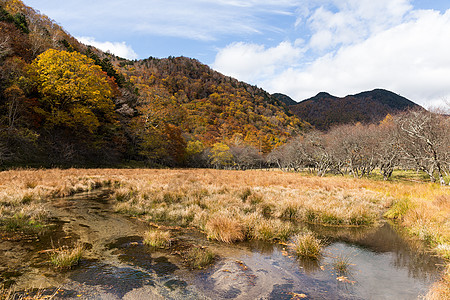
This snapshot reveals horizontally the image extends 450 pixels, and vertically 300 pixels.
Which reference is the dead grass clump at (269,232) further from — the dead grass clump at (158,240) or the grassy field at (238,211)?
the dead grass clump at (158,240)

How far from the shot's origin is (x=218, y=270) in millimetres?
5820

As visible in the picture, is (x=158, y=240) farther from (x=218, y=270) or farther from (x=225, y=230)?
(x=218, y=270)

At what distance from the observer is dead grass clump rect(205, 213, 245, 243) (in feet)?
26.3

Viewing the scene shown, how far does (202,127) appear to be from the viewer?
114 meters

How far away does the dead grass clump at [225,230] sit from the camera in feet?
26.3

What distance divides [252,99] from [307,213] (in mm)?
164243

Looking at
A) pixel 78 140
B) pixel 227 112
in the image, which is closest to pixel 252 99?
pixel 227 112

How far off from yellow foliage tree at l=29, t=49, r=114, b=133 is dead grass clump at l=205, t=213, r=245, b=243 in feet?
105

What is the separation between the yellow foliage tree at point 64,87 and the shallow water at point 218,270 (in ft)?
96.3

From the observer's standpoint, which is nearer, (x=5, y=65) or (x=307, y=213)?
(x=307, y=213)

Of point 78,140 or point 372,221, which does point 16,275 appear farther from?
point 78,140

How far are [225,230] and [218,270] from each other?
2.34m

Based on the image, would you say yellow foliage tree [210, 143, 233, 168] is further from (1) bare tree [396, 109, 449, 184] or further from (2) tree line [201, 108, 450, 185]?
(1) bare tree [396, 109, 449, 184]

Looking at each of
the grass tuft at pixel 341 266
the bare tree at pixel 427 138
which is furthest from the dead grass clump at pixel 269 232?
the bare tree at pixel 427 138
